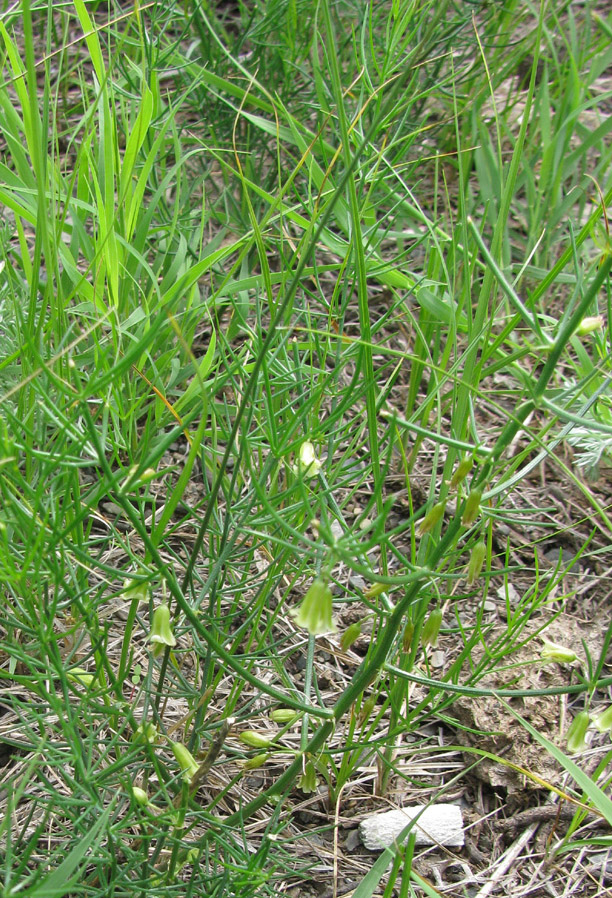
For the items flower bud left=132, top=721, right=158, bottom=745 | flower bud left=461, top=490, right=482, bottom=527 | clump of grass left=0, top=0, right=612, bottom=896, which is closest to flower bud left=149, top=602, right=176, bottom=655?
clump of grass left=0, top=0, right=612, bottom=896

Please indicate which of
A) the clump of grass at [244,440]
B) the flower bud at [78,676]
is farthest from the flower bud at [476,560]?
the flower bud at [78,676]

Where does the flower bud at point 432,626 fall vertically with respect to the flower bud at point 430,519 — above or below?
below

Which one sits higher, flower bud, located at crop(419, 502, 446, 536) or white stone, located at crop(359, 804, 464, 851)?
flower bud, located at crop(419, 502, 446, 536)

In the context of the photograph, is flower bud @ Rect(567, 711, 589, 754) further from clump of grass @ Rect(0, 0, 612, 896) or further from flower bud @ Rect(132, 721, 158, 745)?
flower bud @ Rect(132, 721, 158, 745)

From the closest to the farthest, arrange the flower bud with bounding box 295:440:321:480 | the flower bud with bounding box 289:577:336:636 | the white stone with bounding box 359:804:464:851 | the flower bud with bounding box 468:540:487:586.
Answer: the flower bud with bounding box 289:577:336:636, the flower bud with bounding box 468:540:487:586, the flower bud with bounding box 295:440:321:480, the white stone with bounding box 359:804:464:851

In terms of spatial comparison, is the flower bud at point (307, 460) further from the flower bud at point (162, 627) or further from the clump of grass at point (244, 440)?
the flower bud at point (162, 627)

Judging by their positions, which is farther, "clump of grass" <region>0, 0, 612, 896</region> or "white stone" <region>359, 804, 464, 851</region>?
"white stone" <region>359, 804, 464, 851</region>
